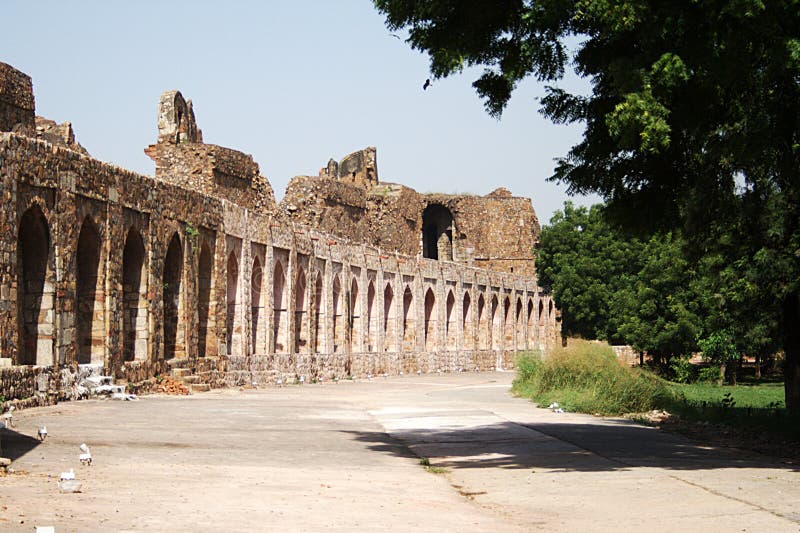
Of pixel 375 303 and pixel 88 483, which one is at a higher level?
pixel 375 303

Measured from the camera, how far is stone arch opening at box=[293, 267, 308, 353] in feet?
106

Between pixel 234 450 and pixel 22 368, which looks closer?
pixel 234 450

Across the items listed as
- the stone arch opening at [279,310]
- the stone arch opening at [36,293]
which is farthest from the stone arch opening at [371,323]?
the stone arch opening at [36,293]

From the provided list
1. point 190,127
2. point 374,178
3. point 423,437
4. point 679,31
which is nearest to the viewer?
point 679,31

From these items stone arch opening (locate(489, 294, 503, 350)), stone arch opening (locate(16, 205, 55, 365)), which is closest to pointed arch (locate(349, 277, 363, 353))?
stone arch opening (locate(489, 294, 503, 350))

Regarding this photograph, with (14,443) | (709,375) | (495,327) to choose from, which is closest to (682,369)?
(709,375)

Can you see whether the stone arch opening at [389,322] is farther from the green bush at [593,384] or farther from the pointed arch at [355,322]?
the green bush at [593,384]

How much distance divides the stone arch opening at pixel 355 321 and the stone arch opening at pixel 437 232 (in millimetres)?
26773

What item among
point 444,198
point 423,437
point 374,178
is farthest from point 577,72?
point 444,198

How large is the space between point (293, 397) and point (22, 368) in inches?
270

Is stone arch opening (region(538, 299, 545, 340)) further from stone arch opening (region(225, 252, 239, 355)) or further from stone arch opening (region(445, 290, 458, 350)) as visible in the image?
stone arch opening (region(225, 252, 239, 355))

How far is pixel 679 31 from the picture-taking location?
912 centimetres

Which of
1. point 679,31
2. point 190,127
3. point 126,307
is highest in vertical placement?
point 190,127

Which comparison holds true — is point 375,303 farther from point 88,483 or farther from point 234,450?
point 88,483
